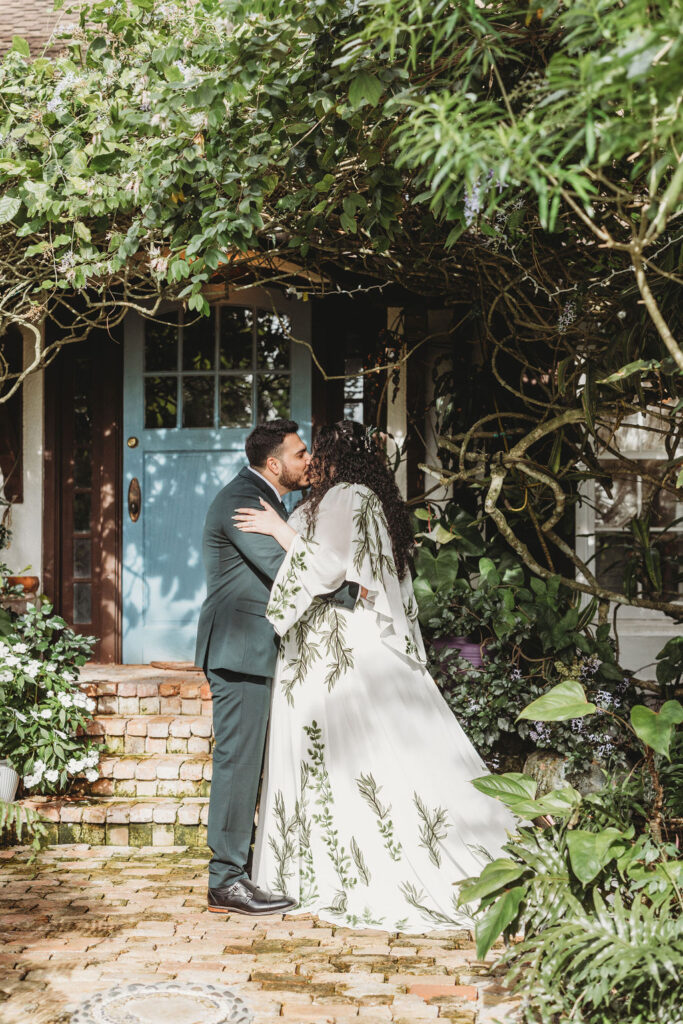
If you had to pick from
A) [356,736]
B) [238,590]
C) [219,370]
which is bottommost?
[356,736]

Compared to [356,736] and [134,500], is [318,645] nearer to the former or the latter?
[356,736]

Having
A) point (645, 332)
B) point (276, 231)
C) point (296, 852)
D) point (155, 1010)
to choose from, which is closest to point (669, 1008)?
point (155, 1010)

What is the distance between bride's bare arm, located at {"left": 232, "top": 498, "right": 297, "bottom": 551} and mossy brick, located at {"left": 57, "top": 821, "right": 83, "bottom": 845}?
6.02 ft

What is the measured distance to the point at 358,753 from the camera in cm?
379

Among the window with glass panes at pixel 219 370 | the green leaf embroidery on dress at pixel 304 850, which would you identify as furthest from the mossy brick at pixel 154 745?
the window with glass panes at pixel 219 370

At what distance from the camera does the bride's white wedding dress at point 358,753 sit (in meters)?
3.68

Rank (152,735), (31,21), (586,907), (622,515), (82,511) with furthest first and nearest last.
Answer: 1. (82,511)
2. (31,21)
3. (622,515)
4. (152,735)
5. (586,907)

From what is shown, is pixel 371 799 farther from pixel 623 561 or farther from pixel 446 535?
pixel 623 561

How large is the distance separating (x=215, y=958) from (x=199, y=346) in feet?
13.6

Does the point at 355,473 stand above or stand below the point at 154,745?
above

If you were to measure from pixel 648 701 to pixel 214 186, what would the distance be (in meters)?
3.27

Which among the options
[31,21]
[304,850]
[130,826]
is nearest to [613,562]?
[304,850]

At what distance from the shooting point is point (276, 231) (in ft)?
15.8

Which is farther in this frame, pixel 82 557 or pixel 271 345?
pixel 82 557
